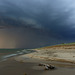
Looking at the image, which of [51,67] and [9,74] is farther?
[51,67]

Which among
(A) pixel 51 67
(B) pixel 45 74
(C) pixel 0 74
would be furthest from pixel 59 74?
(C) pixel 0 74

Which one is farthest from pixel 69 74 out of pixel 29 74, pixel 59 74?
pixel 29 74

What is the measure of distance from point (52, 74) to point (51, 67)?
8.00ft

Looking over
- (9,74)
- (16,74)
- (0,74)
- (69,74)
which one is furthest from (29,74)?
(69,74)

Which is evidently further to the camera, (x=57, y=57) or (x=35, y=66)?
(x=57, y=57)

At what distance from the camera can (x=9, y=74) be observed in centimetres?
975

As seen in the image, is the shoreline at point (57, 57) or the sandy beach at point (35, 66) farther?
the shoreline at point (57, 57)

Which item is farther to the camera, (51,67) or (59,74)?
(51,67)

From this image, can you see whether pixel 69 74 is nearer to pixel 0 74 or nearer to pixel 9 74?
pixel 9 74

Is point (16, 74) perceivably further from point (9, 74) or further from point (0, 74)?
point (0, 74)

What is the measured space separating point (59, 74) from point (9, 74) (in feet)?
18.5

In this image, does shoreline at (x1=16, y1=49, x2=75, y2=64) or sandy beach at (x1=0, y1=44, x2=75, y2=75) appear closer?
sandy beach at (x1=0, y1=44, x2=75, y2=75)

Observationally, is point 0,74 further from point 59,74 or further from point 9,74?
point 59,74

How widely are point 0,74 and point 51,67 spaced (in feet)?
21.6
